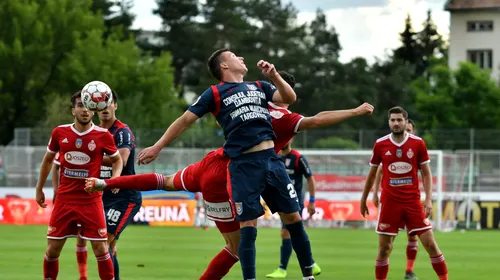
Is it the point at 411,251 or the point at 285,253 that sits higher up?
the point at 411,251

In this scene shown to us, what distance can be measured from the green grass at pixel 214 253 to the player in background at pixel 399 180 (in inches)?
107

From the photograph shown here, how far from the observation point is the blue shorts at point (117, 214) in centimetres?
1283

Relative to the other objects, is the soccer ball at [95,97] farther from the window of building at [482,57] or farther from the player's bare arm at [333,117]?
the window of building at [482,57]

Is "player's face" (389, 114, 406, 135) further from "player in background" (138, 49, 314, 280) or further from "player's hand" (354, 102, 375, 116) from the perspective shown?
"player's hand" (354, 102, 375, 116)

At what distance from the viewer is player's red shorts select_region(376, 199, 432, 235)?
526 inches

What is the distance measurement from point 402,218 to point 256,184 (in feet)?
11.8

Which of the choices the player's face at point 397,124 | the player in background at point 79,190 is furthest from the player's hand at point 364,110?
the player's face at point 397,124

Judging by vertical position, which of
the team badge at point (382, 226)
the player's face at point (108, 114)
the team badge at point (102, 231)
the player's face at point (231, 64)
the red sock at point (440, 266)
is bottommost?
the red sock at point (440, 266)

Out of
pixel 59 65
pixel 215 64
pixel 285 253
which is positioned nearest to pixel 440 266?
pixel 285 253

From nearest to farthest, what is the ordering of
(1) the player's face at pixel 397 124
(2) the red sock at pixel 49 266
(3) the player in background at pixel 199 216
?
(2) the red sock at pixel 49 266, (1) the player's face at pixel 397 124, (3) the player in background at pixel 199 216

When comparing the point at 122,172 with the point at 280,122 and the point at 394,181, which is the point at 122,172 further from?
the point at 394,181

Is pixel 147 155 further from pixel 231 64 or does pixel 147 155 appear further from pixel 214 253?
pixel 214 253

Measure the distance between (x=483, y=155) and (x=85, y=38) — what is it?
3506 centimetres

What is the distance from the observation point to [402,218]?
44.5ft
